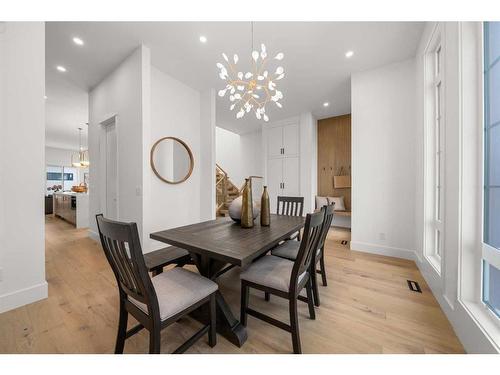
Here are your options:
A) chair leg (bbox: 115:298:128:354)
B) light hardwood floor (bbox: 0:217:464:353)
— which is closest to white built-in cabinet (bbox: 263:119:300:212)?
light hardwood floor (bbox: 0:217:464:353)

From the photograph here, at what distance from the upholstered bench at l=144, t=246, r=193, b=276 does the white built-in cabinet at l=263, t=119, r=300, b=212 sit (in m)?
3.74

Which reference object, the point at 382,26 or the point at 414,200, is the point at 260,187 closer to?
the point at 414,200

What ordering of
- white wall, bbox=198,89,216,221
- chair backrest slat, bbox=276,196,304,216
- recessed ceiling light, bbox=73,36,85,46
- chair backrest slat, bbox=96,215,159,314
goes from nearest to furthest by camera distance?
chair backrest slat, bbox=96,215,159,314
recessed ceiling light, bbox=73,36,85,46
chair backrest slat, bbox=276,196,304,216
white wall, bbox=198,89,216,221

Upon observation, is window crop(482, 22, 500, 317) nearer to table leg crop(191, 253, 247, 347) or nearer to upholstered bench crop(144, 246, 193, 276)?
table leg crop(191, 253, 247, 347)

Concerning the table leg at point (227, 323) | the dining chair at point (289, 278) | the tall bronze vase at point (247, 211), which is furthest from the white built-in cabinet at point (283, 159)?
the table leg at point (227, 323)

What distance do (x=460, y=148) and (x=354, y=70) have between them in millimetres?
2287

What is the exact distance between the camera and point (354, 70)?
3.04 m

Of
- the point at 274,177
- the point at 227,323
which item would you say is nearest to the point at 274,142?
the point at 274,177

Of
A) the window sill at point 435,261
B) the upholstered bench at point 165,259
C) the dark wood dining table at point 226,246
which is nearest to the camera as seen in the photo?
the dark wood dining table at point 226,246

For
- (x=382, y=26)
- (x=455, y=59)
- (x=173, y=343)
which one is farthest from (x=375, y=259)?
(x=382, y=26)

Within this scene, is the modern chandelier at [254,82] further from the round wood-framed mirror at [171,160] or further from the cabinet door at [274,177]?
the cabinet door at [274,177]

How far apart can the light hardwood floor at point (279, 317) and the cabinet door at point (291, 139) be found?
11.0 ft

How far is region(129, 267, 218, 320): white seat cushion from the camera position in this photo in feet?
3.44

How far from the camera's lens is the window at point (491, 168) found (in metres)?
1.21
